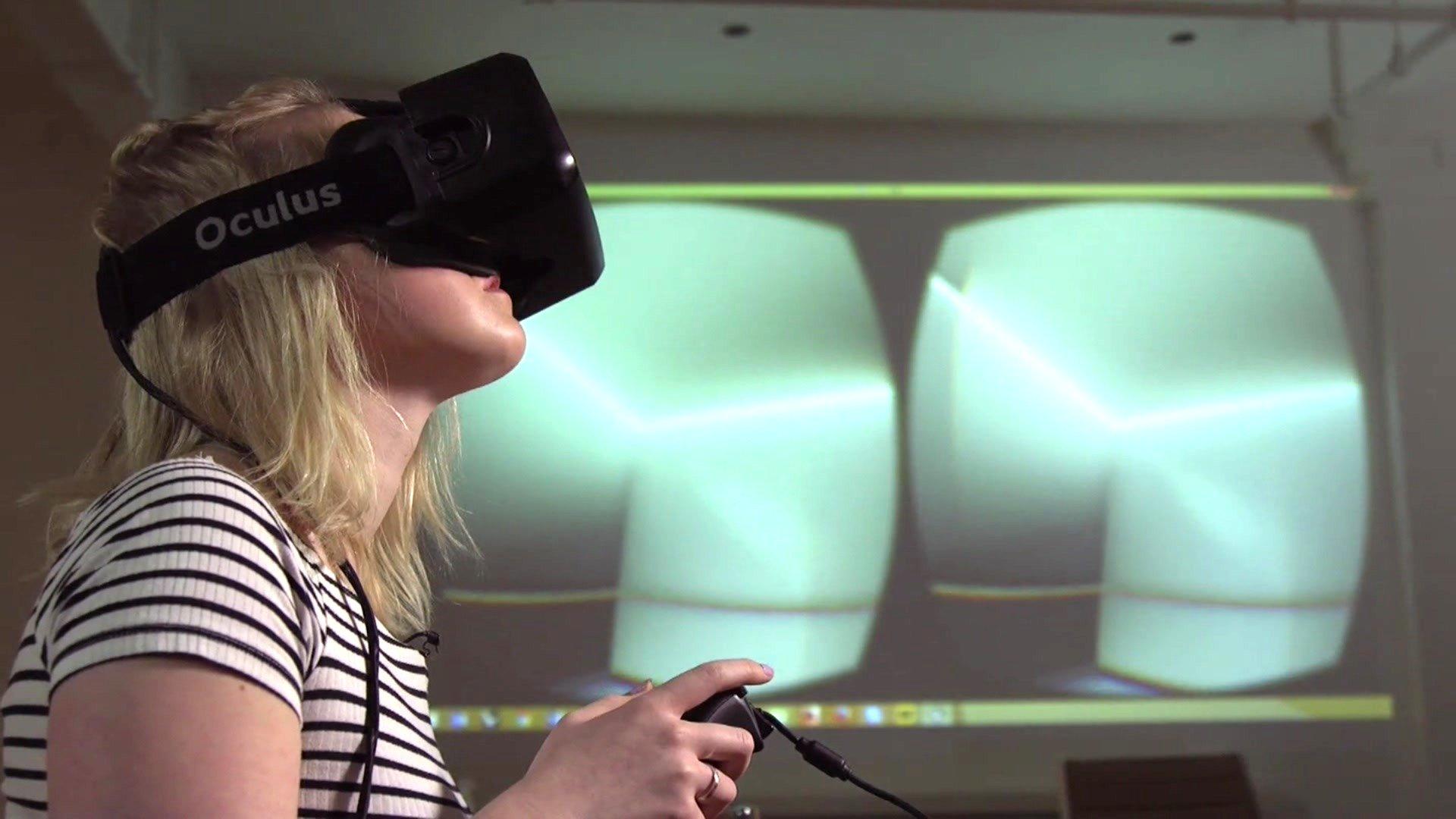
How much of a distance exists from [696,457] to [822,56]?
1439mm

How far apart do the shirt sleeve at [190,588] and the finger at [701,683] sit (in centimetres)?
20

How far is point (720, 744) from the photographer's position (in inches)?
28.0

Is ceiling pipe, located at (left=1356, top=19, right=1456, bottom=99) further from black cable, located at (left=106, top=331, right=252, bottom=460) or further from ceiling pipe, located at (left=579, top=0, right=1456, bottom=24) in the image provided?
black cable, located at (left=106, top=331, right=252, bottom=460)

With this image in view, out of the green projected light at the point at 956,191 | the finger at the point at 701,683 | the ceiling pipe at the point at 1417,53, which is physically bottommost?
the finger at the point at 701,683

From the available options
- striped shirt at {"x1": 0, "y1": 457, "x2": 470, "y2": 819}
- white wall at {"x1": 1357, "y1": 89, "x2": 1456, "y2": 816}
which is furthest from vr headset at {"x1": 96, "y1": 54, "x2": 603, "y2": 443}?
white wall at {"x1": 1357, "y1": 89, "x2": 1456, "y2": 816}

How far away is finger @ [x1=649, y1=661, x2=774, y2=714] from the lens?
28.1 inches

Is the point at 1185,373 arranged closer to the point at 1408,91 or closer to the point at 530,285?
the point at 1408,91

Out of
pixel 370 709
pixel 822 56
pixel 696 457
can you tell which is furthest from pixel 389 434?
pixel 822 56

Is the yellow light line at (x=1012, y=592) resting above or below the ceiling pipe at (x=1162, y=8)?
below

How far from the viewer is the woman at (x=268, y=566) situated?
1.78ft

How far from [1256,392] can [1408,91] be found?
4.25 ft

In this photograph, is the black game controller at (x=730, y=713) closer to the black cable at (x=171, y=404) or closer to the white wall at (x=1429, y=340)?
the black cable at (x=171, y=404)

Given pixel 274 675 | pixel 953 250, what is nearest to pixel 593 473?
pixel 953 250

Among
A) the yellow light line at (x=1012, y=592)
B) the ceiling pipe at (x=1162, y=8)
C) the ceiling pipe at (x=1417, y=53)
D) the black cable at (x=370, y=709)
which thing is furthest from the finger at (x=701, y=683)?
the ceiling pipe at (x=1417, y=53)
